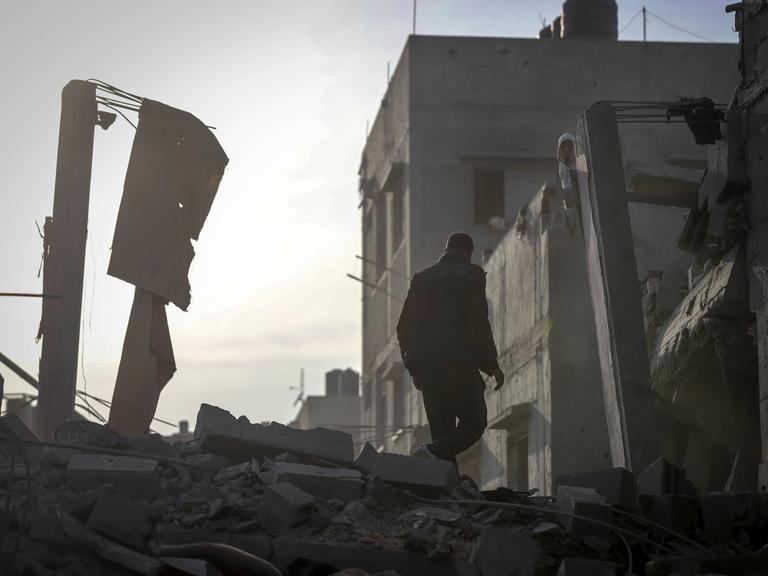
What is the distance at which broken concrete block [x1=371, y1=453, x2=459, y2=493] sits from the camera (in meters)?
8.13

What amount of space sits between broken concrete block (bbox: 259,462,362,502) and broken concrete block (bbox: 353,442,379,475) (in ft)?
1.74

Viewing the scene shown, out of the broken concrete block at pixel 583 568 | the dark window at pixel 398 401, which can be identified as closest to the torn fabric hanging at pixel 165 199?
the broken concrete block at pixel 583 568

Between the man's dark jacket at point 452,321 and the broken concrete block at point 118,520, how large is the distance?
9.29 feet

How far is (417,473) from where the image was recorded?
8.15 m

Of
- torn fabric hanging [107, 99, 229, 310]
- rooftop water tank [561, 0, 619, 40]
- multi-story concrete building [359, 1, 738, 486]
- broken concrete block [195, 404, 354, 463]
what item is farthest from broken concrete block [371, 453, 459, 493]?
rooftop water tank [561, 0, 619, 40]

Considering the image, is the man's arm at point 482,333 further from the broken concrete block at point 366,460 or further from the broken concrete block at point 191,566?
the broken concrete block at point 191,566

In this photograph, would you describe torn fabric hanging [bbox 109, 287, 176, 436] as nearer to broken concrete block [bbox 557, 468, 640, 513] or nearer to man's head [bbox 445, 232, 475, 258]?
man's head [bbox 445, 232, 475, 258]

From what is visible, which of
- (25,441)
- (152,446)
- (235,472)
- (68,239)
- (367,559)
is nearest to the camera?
(367,559)

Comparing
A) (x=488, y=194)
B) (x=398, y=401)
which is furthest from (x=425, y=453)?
(x=398, y=401)

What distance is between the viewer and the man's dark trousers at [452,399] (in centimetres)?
909

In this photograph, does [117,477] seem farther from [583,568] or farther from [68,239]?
[68,239]

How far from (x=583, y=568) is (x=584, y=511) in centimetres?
92

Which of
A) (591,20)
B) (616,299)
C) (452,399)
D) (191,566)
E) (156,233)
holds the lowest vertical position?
(191,566)

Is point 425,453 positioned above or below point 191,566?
above
